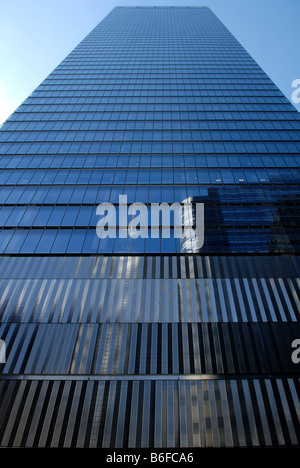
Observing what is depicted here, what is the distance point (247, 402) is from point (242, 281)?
7.29 m

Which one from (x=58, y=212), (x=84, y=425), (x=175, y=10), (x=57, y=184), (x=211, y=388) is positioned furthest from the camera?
(x=175, y=10)

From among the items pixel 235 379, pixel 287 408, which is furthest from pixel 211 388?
pixel 287 408

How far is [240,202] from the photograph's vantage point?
2427cm

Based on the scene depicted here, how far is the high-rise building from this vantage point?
510 inches

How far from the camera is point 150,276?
1842 centimetres

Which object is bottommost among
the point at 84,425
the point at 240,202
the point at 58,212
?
the point at 84,425

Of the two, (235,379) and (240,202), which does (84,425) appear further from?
(240,202)

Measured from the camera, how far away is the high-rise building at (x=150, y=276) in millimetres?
12945

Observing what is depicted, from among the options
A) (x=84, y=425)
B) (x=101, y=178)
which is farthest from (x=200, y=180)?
(x=84, y=425)

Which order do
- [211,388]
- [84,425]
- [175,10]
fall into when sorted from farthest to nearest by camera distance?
1. [175,10]
2. [211,388]
3. [84,425]

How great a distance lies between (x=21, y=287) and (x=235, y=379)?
14.8 m

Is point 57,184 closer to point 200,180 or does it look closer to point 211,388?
point 200,180

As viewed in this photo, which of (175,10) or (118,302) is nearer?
→ (118,302)

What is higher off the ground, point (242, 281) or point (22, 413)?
point (242, 281)
